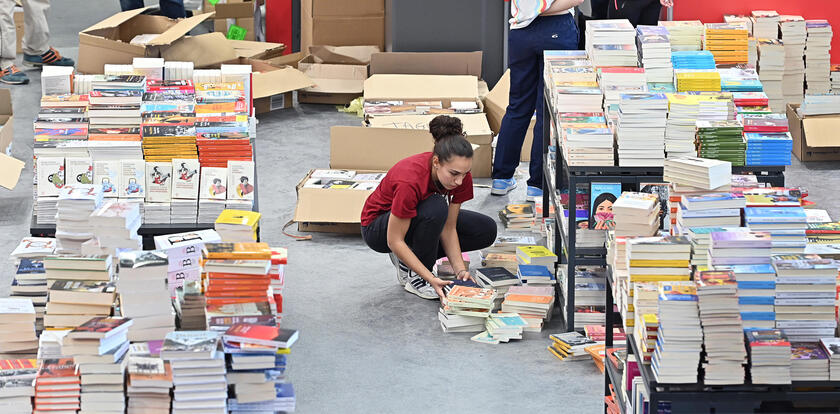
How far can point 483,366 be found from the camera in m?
5.68

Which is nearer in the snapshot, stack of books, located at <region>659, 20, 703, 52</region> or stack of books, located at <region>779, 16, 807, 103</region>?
stack of books, located at <region>659, 20, 703, 52</region>

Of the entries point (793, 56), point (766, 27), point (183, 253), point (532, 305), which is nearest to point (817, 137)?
point (793, 56)

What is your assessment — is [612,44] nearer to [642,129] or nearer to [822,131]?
[642,129]

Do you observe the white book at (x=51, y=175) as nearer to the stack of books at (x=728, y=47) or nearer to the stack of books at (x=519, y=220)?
the stack of books at (x=519, y=220)

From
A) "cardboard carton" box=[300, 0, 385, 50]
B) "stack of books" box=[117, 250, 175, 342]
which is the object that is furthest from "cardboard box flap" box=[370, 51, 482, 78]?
"stack of books" box=[117, 250, 175, 342]

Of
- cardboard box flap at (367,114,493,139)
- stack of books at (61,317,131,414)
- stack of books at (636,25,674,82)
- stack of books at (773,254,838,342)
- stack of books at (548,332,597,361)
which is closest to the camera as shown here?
stack of books at (61,317,131,414)

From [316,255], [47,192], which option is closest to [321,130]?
[316,255]

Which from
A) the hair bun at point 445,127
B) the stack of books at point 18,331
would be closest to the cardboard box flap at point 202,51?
the hair bun at point 445,127

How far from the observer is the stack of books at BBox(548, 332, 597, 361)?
18.7 ft

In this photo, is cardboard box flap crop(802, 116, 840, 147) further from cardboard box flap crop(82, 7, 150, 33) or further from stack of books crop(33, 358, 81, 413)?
stack of books crop(33, 358, 81, 413)

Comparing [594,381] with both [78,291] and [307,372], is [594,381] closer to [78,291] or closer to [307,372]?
[307,372]

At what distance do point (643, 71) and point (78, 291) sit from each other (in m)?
3.19

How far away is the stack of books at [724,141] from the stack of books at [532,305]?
46.9 inches

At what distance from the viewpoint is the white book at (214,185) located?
605cm
